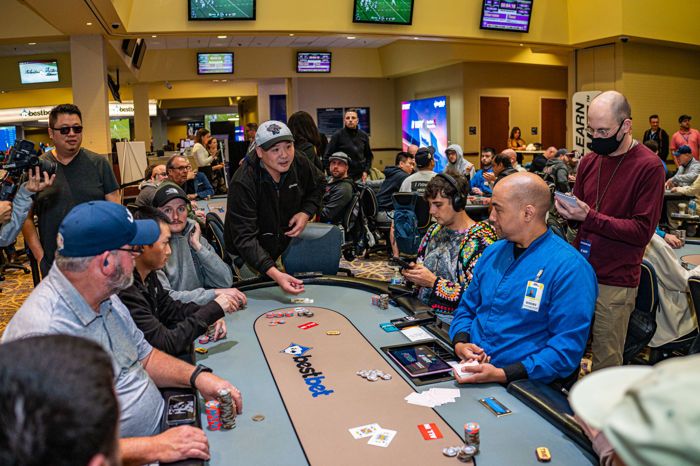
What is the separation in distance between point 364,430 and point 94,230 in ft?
3.09

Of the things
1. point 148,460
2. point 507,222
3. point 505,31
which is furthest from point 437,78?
point 148,460

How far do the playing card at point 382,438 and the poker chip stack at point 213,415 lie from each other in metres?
0.47

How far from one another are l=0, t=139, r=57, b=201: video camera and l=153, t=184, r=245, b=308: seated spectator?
33.4 inches

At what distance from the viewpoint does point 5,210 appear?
3357 mm

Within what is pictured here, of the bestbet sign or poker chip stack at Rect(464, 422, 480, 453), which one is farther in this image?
the bestbet sign

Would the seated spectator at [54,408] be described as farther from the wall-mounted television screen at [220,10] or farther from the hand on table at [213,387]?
the wall-mounted television screen at [220,10]

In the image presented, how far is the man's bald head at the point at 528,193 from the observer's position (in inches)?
92.4

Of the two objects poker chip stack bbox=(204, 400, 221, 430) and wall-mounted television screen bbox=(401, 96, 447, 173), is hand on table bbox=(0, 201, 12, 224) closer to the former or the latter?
poker chip stack bbox=(204, 400, 221, 430)

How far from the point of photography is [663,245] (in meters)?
3.34

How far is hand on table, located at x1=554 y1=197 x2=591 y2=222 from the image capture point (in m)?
2.71

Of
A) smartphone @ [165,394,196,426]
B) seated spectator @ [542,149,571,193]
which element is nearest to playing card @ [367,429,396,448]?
smartphone @ [165,394,196,426]

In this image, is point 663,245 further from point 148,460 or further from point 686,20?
point 686,20

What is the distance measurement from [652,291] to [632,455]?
8.55ft

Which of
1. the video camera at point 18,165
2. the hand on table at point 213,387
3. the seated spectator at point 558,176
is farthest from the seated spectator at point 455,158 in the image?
the hand on table at point 213,387
